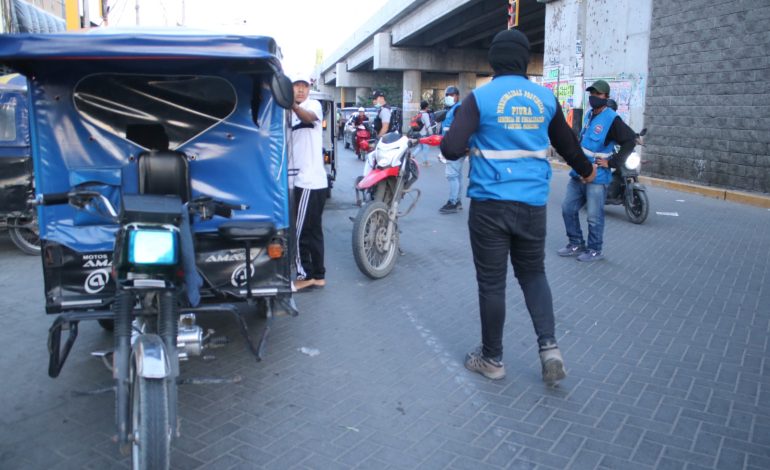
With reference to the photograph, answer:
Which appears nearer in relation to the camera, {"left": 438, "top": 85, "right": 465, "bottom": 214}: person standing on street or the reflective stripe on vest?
the reflective stripe on vest

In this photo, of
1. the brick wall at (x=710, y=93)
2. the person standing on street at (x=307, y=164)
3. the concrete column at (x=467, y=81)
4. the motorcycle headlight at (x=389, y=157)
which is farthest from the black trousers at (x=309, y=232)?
the concrete column at (x=467, y=81)

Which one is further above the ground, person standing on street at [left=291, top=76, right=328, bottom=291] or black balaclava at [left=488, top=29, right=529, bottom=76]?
black balaclava at [left=488, top=29, right=529, bottom=76]

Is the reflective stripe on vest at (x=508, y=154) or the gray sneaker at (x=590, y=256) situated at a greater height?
the reflective stripe on vest at (x=508, y=154)

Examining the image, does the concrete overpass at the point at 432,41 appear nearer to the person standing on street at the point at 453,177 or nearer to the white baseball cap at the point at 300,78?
the person standing on street at the point at 453,177

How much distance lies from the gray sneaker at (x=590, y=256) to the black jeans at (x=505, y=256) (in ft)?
11.0

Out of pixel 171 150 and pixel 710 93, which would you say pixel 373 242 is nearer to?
pixel 171 150

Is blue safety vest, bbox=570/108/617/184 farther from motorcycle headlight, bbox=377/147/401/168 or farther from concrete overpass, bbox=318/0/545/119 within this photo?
concrete overpass, bbox=318/0/545/119

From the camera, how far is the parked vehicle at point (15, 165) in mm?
7691

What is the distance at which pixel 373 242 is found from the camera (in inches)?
265

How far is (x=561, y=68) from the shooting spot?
62.0 feet

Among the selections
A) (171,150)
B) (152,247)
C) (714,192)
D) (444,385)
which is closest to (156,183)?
(171,150)

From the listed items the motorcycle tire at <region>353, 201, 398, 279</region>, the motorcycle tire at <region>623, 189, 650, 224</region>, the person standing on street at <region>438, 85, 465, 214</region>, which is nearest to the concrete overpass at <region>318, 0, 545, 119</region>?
the person standing on street at <region>438, 85, 465, 214</region>

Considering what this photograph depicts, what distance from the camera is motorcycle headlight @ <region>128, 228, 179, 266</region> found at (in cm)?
297

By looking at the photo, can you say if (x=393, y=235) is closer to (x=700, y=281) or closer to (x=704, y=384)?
(x=700, y=281)
